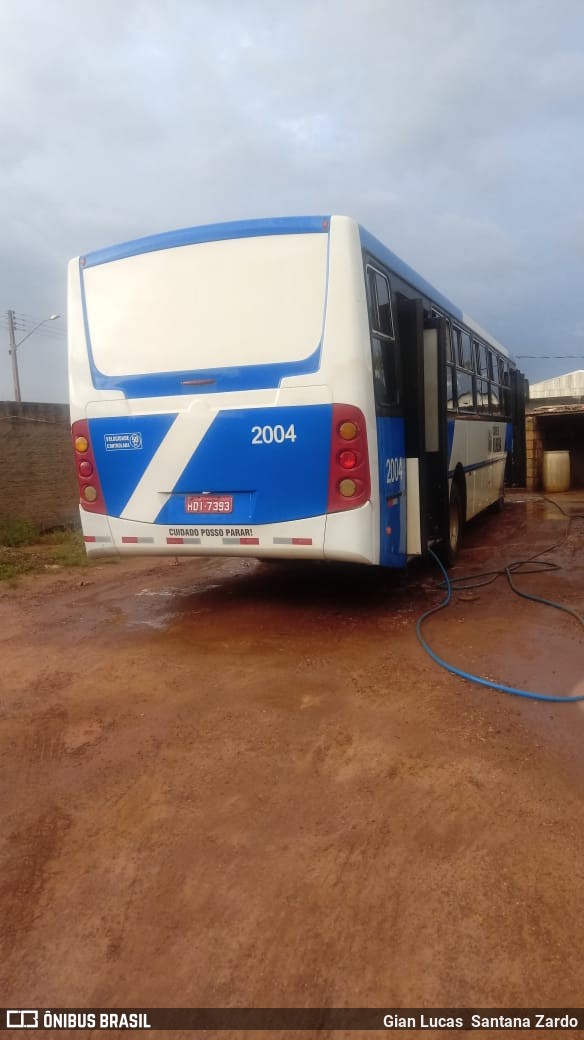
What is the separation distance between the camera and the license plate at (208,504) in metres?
5.76

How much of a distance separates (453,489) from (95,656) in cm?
488

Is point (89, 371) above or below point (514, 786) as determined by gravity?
above

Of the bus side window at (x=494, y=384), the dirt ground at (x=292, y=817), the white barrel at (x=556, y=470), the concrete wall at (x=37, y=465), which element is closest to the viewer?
the dirt ground at (x=292, y=817)

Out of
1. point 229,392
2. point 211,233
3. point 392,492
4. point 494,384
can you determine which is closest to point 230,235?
point 211,233

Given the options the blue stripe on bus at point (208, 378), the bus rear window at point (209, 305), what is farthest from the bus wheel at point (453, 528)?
the bus rear window at point (209, 305)

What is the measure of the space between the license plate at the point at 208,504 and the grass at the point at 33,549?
3.87 meters

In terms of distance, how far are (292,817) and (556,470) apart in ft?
51.6

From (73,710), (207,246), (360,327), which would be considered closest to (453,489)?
(360,327)

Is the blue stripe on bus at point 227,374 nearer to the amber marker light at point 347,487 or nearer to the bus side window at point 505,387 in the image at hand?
the amber marker light at point 347,487

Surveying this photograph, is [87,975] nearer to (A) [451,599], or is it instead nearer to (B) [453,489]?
(A) [451,599]

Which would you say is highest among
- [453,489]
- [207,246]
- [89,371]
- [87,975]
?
[207,246]

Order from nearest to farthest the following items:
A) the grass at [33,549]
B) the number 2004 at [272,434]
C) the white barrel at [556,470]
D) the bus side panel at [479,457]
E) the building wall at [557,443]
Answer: the number 2004 at [272,434], the bus side panel at [479,457], the grass at [33,549], the white barrel at [556,470], the building wall at [557,443]

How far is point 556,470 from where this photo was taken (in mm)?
17359

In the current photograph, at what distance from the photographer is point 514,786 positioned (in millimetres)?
3344
